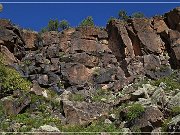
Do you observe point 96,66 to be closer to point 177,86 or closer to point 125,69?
point 125,69

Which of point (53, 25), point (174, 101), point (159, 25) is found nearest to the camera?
point (174, 101)

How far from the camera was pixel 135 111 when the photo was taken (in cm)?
2492

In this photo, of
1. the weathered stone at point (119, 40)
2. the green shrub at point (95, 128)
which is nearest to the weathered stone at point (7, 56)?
the weathered stone at point (119, 40)

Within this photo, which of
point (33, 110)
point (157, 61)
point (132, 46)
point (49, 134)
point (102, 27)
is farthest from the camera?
point (102, 27)

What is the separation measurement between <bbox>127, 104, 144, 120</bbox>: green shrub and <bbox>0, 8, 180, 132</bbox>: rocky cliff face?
24.1ft

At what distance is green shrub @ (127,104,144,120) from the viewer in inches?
960

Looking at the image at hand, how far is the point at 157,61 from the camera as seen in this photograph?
129 ft

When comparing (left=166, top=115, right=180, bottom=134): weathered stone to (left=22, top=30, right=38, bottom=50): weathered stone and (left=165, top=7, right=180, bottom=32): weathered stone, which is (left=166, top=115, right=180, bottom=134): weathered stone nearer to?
(left=165, top=7, right=180, bottom=32): weathered stone

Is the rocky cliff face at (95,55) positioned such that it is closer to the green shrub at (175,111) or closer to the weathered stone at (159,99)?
the weathered stone at (159,99)

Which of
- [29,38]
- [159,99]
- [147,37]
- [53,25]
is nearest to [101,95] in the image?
[159,99]

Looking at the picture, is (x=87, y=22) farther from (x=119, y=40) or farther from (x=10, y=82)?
(x=10, y=82)

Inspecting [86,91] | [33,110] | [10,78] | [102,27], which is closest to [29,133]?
[33,110]

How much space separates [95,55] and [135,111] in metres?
17.2

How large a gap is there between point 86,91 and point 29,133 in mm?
14129
